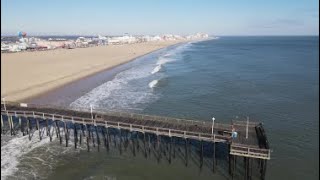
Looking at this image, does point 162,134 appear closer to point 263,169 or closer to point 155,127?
point 155,127

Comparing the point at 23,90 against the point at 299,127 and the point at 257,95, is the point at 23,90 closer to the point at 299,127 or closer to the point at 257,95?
the point at 257,95

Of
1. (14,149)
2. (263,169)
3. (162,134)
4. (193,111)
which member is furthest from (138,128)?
(193,111)

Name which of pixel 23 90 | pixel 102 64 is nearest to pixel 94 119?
pixel 23 90

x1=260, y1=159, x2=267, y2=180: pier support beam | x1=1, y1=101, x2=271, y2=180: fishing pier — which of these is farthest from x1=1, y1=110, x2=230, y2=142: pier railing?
x1=260, y1=159, x2=267, y2=180: pier support beam

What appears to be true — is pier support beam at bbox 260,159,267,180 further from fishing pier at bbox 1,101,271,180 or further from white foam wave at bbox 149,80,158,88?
white foam wave at bbox 149,80,158,88

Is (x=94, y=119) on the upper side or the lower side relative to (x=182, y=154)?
upper
